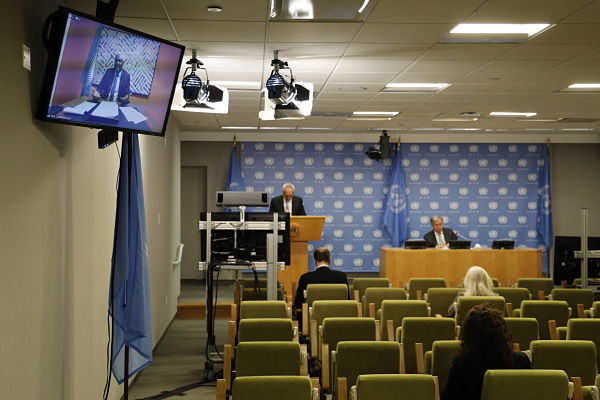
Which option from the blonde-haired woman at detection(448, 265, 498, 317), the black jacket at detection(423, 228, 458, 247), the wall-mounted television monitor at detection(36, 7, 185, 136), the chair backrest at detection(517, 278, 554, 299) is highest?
the wall-mounted television monitor at detection(36, 7, 185, 136)

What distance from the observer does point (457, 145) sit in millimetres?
16578

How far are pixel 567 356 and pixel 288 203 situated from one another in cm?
873

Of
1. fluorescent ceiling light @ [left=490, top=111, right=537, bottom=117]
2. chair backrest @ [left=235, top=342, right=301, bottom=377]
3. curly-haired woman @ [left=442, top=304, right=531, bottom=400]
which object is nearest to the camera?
curly-haired woman @ [left=442, top=304, right=531, bottom=400]

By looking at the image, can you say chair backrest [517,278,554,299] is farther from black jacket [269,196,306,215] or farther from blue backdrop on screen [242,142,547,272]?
blue backdrop on screen [242,142,547,272]

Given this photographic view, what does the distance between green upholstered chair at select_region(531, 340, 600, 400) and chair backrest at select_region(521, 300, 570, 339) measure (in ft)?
6.73

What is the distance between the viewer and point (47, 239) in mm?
4359

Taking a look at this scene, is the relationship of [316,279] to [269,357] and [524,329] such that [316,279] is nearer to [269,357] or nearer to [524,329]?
[524,329]

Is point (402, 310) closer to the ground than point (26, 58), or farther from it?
closer to the ground

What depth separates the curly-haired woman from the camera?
4.31 meters

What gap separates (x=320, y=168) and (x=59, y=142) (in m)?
11.9

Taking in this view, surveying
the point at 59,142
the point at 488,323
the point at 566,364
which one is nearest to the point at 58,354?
the point at 59,142

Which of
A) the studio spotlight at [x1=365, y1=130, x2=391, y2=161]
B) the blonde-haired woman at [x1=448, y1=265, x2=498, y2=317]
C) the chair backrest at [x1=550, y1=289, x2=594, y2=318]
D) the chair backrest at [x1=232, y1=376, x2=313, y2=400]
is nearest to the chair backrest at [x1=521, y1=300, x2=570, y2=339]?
the blonde-haired woman at [x1=448, y1=265, x2=498, y2=317]

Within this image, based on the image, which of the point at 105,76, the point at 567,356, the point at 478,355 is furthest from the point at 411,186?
the point at 105,76

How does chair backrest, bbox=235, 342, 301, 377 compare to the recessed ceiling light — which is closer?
chair backrest, bbox=235, 342, 301, 377
